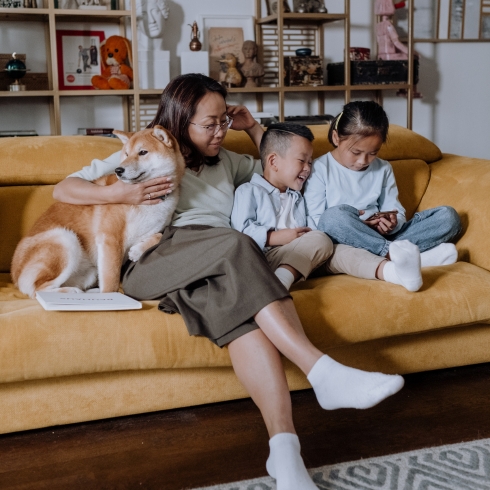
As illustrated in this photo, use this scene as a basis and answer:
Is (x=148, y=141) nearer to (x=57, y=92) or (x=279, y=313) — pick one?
(x=279, y=313)

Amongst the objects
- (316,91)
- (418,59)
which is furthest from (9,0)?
(418,59)

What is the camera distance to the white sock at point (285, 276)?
184 cm

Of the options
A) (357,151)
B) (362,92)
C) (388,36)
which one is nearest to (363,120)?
(357,151)

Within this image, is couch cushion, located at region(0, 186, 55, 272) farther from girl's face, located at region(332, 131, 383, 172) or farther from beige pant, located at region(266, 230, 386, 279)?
girl's face, located at region(332, 131, 383, 172)

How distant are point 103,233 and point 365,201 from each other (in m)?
0.94

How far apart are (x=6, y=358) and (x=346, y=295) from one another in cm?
93

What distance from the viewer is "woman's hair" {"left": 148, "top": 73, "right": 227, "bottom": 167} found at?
6.65 feet

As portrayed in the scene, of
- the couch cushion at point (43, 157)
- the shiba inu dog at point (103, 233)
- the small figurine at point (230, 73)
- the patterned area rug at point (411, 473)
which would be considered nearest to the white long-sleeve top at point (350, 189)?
the shiba inu dog at point (103, 233)

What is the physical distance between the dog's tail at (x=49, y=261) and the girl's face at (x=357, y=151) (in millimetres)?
972

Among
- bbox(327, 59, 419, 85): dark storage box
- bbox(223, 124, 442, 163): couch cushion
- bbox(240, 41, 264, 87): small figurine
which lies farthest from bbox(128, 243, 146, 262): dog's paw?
bbox(327, 59, 419, 85): dark storage box

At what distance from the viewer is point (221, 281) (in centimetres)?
171

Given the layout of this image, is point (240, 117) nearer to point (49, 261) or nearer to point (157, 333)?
point (49, 261)

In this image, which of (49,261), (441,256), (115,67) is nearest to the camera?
(49,261)

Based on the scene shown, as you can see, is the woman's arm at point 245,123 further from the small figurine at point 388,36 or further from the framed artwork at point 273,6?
the small figurine at point 388,36
